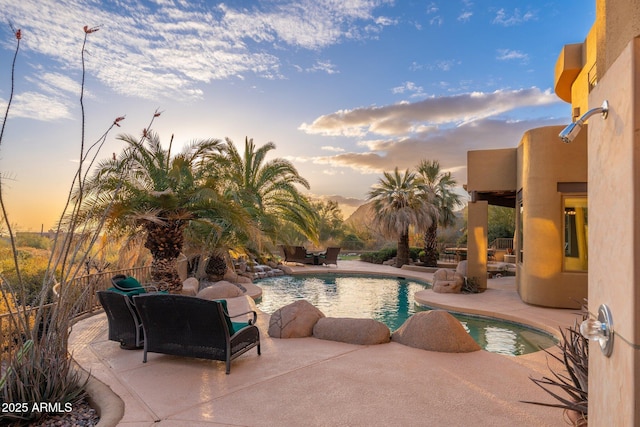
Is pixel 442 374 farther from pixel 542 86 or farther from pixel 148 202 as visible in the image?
pixel 542 86

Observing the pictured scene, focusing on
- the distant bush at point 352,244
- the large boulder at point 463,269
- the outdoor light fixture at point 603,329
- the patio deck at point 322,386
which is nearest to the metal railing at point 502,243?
the distant bush at point 352,244

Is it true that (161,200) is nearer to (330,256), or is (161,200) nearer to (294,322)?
(294,322)

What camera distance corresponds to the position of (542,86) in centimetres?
1563

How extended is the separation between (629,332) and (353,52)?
14302 mm

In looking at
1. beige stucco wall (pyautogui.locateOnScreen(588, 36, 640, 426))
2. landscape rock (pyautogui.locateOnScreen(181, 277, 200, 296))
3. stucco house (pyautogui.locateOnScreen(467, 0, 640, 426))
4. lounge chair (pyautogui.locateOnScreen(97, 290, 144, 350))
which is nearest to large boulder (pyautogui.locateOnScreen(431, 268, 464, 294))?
landscape rock (pyautogui.locateOnScreen(181, 277, 200, 296))

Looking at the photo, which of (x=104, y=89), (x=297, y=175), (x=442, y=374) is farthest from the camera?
(x=297, y=175)

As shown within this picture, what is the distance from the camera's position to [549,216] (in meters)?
10.2

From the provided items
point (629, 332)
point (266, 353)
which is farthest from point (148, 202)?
point (629, 332)

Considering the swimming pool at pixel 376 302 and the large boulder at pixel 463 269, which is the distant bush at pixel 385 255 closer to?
the swimming pool at pixel 376 302

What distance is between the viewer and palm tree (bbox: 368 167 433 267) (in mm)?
20797

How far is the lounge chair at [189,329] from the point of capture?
197 inches

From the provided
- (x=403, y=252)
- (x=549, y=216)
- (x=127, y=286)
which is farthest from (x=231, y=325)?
(x=403, y=252)

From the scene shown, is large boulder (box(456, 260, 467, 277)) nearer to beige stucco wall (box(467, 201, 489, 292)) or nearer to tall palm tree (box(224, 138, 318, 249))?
beige stucco wall (box(467, 201, 489, 292))

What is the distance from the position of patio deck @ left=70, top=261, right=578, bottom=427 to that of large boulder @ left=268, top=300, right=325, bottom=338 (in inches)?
7.8
